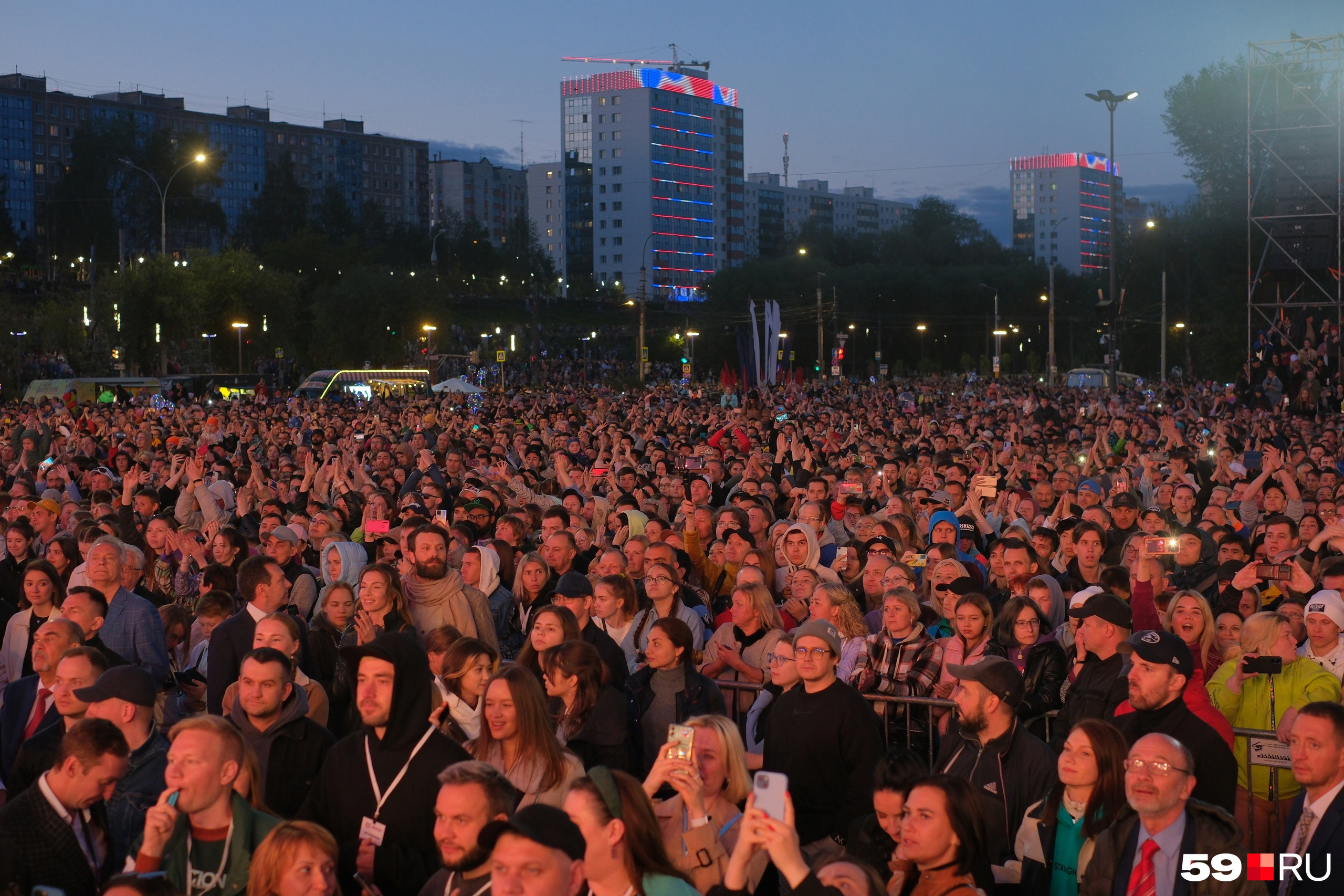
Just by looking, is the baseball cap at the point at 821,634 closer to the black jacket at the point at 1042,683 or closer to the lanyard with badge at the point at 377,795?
the black jacket at the point at 1042,683

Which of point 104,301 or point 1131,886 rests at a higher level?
point 104,301

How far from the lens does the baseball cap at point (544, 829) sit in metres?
3.64

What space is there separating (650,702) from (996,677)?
163 centimetres

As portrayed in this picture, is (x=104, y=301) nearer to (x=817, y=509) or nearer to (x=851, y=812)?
(x=817, y=509)

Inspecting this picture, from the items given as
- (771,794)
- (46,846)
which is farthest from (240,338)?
(771,794)

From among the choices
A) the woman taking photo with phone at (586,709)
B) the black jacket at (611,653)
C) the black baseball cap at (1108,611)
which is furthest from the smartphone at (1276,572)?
the woman taking photo with phone at (586,709)

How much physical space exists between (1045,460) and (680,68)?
17064 cm

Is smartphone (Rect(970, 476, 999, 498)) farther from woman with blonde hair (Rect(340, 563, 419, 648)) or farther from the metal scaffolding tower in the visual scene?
the metal scaffolding tower

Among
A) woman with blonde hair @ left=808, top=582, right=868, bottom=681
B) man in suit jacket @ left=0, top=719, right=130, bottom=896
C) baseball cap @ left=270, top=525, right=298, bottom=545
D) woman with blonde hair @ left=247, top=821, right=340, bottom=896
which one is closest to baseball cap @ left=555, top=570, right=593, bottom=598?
woman with blonde hair @ left=808, top=582, right=868, bottom=681

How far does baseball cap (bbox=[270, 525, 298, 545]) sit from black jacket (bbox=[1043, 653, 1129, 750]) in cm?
500

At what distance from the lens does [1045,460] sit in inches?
621

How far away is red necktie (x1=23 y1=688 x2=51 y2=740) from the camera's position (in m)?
6.01

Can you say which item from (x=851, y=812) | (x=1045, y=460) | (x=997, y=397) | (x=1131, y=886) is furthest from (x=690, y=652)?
(x=997, y=397)

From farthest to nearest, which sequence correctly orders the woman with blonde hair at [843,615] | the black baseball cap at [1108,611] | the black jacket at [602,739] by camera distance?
the woman with blonde hair at [843,615] → the black baseball cap at [1108,611] → the black jacket at [602,739]
